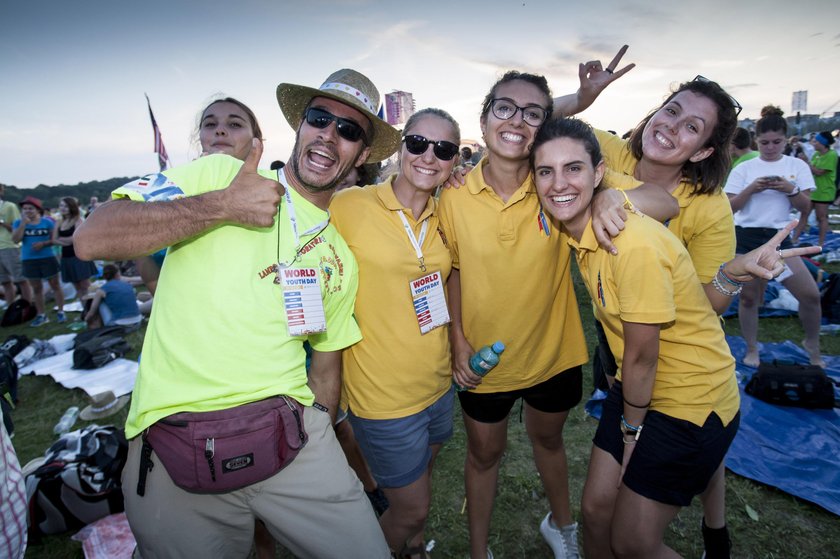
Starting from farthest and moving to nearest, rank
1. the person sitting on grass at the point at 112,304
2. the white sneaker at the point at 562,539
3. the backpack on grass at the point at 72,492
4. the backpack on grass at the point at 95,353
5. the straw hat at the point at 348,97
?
the person sitting on grass at the point at 112,304
the backpack on grass at the point at 95,353
the backpack on grass at the point at 72,492
the white sneaker at the point at 562,539
the straw hat at the point at 348,97

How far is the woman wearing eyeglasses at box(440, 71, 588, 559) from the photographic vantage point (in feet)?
8.05

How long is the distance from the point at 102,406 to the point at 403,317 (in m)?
4.88

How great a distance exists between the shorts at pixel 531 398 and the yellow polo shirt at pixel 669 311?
1.83ft

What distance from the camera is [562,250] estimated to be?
2588mm

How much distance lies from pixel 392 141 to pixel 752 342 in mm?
5154

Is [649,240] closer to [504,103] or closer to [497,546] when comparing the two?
[504,103]

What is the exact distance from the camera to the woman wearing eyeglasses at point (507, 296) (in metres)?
2.46

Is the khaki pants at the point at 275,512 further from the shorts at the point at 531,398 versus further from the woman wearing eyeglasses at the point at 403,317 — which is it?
the shorts at the point at 531,398

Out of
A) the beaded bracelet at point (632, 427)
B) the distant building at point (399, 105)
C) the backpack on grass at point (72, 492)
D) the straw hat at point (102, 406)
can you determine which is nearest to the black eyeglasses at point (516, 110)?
the beaded bracelet at point (632, 427)

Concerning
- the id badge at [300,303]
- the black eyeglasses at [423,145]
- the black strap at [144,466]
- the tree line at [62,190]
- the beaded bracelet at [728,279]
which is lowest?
the black strap at [144,466]

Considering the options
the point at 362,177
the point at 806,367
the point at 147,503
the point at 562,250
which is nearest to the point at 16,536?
the point at 147,503

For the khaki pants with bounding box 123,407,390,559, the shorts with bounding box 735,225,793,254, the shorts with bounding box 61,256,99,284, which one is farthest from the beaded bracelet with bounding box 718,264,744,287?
the shorts with bounding box 61,256,99,284

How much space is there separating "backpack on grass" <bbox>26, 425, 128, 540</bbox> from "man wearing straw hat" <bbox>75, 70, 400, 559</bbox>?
2.06 metres

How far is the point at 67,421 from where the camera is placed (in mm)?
4953
